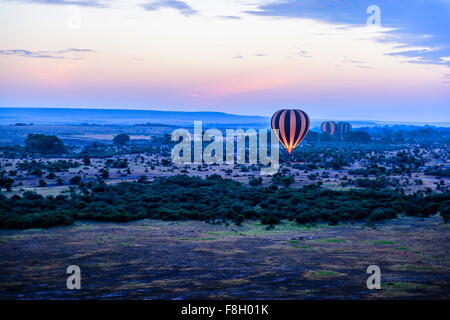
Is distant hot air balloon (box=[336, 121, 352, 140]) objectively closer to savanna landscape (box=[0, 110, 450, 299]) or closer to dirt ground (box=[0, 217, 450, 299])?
savanna landscape (box=[0, 110, 450, 299])

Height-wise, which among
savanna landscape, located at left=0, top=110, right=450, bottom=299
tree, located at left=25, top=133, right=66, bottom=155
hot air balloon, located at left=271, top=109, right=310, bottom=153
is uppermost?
hot air balloon, located at left=271, top=109, right=310, bottom=153

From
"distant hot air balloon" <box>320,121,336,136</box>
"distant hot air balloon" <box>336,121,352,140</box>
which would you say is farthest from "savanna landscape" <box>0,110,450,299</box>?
"distant hot air balloon" <box>336,121,352,140</box>

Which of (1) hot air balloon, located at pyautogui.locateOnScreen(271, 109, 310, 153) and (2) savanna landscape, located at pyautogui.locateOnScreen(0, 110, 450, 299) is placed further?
(1) hot air balloon, located at pyautogui.locateOnScreen(271, 109, 310, 153)

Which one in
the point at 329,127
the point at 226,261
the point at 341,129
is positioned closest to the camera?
the point at 226,261

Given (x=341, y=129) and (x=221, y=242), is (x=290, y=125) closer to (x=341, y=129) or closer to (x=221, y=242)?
(x=221, y=242)

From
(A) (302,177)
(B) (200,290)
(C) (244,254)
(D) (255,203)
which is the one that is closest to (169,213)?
(D) (255,203)

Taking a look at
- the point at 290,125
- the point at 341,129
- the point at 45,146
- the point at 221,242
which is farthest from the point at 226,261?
the point at 341,129
